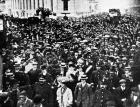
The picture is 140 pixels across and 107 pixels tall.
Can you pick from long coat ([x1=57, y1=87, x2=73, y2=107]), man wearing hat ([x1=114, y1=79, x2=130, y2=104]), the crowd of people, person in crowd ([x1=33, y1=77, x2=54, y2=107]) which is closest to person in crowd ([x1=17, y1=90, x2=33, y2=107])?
the crowd of people

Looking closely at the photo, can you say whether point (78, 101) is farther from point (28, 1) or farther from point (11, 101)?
point (28, 1)

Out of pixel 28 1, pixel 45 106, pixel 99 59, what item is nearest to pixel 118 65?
pixel 99 59

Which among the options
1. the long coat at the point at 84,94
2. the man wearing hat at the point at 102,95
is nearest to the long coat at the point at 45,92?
the long coat at the point at 84,94

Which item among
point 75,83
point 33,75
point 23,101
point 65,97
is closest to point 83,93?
point 65,97

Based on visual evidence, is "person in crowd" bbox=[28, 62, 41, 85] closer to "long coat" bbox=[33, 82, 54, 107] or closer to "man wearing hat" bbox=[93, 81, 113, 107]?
"long coat" bbox=[33, 82, 54, 107]

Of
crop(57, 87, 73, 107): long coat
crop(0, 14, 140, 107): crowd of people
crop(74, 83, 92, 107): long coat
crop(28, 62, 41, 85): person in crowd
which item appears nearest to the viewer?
crop(0, 14, 140, 107): crowd of people

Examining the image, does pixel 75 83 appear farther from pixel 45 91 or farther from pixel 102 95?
pixel 102 95

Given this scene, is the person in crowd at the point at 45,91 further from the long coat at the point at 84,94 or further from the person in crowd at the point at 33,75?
the person in crowd at the point at 33,75
